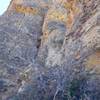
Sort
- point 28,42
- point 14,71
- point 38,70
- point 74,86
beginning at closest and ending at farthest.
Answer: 1. point 74,86
2. point 38,70
3. point 14,71
4. point 28,42

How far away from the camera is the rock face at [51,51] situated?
5.30 metres

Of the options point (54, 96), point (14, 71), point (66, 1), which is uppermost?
point (66, 1)

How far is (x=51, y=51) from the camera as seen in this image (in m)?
9.65

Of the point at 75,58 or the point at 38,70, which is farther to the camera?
the point at 38,70

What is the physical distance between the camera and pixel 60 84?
5258 mm

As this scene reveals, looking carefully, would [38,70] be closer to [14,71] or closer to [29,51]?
[14,71]

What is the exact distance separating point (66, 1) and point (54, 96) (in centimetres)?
646

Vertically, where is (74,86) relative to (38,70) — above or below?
below

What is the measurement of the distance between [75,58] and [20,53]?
552 cm

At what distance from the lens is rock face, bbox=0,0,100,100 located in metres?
5.30

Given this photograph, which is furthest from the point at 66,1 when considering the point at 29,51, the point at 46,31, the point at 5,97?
the point at 5,97

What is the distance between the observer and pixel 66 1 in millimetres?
11336

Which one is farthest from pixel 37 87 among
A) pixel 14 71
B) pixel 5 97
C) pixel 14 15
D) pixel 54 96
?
pixel 14 15

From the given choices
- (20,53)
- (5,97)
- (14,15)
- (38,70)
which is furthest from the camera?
(14,15)
